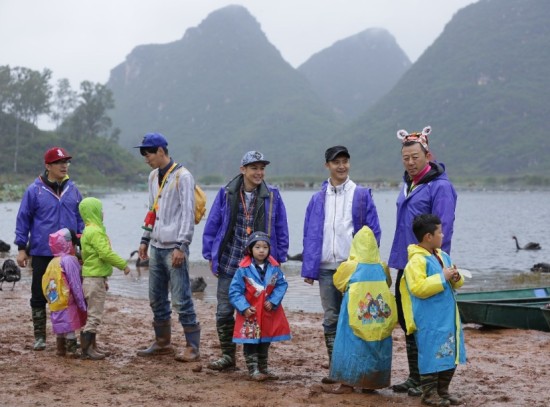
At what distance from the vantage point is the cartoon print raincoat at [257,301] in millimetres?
6449

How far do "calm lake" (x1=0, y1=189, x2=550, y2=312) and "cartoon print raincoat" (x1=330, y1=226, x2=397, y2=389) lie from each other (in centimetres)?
771

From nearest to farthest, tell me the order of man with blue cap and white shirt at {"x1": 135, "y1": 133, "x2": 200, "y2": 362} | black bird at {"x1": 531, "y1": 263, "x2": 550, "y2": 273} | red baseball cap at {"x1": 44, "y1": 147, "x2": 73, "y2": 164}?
man with blue cap and white shirt at {"x1": 135, "y1": 133, "x2": 200, "y2": 362}, red baseball cap at {"x1": 44, "y1": 147, "x2": 73, "y2": 164}, black bird at {"x1": 531, "y1": 263, "x2": 550, "y2": 273}

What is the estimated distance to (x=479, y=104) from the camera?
160 metres

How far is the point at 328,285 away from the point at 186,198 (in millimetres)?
1731

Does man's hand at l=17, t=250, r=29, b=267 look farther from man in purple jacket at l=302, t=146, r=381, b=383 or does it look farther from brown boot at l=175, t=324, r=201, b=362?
man in purple jacket at l=302, t=146, r=381, b=383

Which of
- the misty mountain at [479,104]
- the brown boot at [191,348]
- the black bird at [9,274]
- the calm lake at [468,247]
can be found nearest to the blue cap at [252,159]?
the brown boot at [191,348]

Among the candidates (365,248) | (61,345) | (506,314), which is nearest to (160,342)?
(61,345)

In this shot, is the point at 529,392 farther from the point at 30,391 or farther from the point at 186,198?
the point at 30,391

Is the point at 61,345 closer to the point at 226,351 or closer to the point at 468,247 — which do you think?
the point at 226,351

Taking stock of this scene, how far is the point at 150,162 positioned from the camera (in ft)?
24.5

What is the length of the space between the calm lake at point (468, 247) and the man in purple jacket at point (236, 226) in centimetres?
691

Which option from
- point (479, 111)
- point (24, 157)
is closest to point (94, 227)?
point (24, 157)

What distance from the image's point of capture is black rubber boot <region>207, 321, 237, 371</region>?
686cm

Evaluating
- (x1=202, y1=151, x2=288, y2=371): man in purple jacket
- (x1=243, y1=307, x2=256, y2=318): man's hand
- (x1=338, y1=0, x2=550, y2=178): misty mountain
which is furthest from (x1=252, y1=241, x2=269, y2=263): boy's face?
(x1=338, y1=0, x2=550, y2=178): misty mountain
